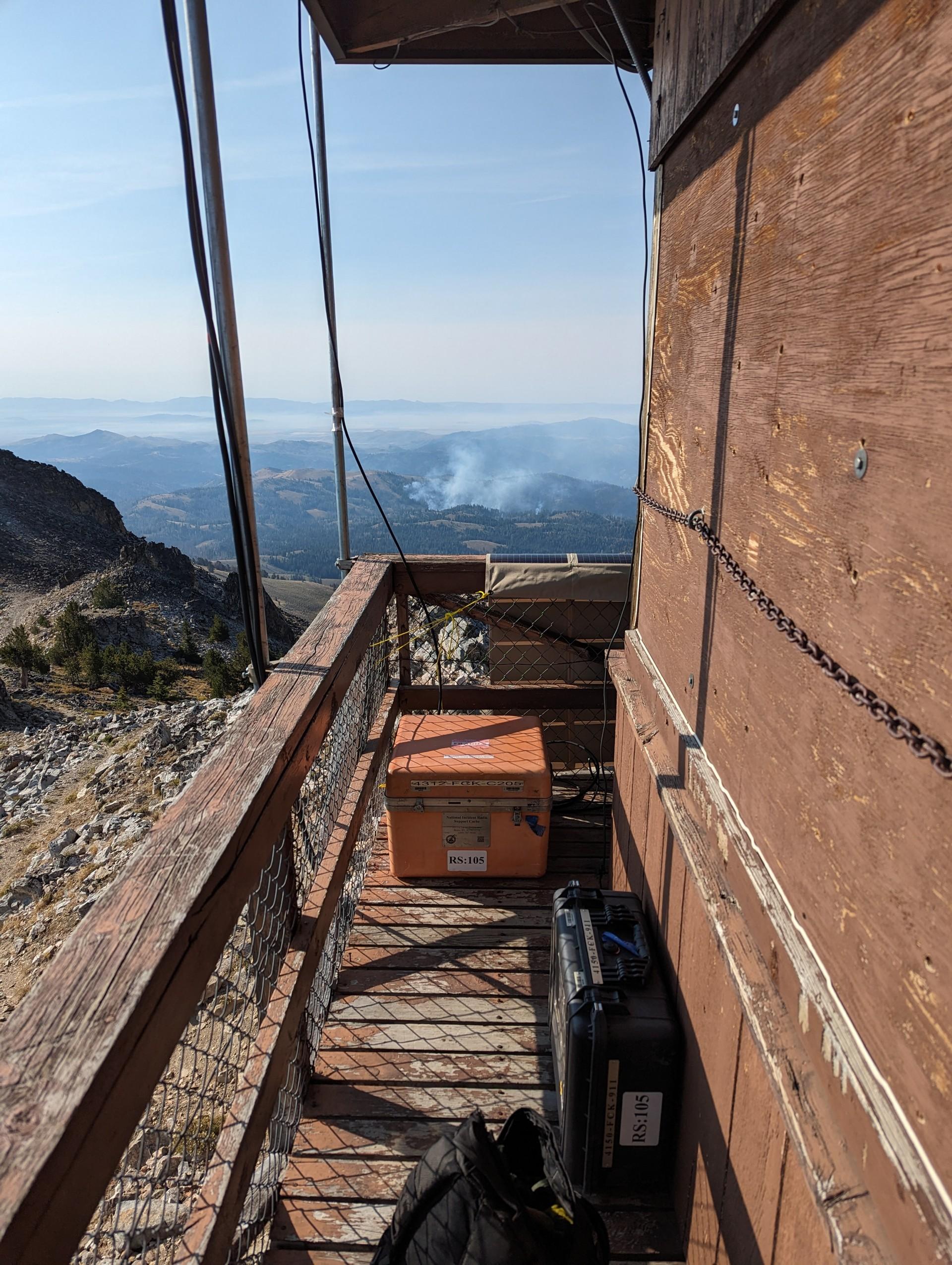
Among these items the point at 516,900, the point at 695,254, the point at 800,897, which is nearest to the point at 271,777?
the point at 800,897

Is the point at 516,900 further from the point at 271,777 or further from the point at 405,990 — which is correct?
the point at 271,777

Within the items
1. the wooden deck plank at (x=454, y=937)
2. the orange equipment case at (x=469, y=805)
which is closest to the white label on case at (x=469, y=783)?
the orange equipment case at (x=469, y=805)

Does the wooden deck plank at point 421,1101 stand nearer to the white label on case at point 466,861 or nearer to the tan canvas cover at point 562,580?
the white label on case at point 466,861

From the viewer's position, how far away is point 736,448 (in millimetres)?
1715

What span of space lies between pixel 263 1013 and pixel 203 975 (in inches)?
33.5

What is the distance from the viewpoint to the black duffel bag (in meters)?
1.48

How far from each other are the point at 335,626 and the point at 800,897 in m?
1.76

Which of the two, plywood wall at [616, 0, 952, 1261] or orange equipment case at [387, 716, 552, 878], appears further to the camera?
orange equipment case at [387, 716, 552, 878]

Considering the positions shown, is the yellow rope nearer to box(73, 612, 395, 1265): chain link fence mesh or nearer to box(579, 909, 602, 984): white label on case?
box(73, 612, 395, 1265): chain link fence mesh

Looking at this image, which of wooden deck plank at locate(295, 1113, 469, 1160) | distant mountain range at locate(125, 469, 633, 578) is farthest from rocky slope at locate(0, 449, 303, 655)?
wooden deck plank at locate(295, 1113, 469, 1160)

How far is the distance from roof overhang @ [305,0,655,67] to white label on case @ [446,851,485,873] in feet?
9.72

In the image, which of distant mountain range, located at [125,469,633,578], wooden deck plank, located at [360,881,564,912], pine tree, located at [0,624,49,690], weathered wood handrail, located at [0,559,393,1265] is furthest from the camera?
distant mountain range, located at [125,469,633,578]

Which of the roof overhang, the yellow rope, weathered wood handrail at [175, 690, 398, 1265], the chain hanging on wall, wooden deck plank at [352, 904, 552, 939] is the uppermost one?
the roof overhang

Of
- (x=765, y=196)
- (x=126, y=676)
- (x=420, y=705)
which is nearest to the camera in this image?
(x=765, y=196)
